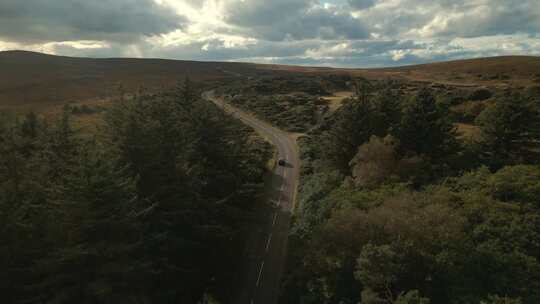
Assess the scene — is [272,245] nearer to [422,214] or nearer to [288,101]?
[422,214]

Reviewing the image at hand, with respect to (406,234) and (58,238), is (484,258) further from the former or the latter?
(58,238)

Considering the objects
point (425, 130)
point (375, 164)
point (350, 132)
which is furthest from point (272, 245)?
point (425, 130)

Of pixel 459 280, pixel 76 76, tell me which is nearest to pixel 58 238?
pixel 459 280

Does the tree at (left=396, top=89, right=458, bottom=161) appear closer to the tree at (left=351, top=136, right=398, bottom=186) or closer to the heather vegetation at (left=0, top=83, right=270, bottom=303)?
the tree at (left=351, top=136, right=398, bottom=186)

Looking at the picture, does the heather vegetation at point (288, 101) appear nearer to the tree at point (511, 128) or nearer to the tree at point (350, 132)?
the tree at point (350, 132)

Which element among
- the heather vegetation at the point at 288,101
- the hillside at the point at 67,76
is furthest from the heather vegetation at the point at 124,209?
the hillside at the point at 67,76

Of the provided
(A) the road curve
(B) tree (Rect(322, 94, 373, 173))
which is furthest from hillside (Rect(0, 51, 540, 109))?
(B) tree (Rect(322, 94, 373, 173))
